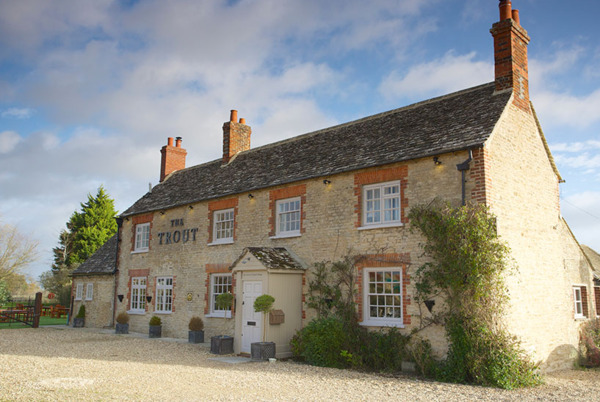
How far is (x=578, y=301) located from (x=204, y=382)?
470 inches

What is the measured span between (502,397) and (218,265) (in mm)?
11294

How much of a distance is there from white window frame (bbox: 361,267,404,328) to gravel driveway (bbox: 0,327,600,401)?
1.68m

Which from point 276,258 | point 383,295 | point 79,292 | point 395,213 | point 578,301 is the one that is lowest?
point 79,292

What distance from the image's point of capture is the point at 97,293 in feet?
80.5

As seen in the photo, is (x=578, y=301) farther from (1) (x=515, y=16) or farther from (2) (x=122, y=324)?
(2) (x=122, y=324)

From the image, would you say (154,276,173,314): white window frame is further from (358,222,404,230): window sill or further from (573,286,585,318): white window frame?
(573,286,585,318): white window frame

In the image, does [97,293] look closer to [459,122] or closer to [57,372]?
[57,372]

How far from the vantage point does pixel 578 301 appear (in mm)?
15227

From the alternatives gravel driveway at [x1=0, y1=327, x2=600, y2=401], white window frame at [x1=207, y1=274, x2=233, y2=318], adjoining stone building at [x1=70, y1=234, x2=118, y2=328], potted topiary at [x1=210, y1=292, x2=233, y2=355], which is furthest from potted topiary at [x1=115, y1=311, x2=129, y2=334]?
potted topiary at [x1=210, y1=292, x2=233, y2=355]

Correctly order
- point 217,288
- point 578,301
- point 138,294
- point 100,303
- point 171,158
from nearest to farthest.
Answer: point 578,301 < point 217,288 < point 138,294 < point 100,303 < point 171,158

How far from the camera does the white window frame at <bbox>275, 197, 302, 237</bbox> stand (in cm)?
1559

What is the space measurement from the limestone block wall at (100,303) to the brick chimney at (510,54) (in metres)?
19.4

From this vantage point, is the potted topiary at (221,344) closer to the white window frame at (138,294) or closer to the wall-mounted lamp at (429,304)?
the wall-mounted lamp at (429,304)

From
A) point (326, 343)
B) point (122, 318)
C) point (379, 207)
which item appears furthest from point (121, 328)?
point (379, 207)
